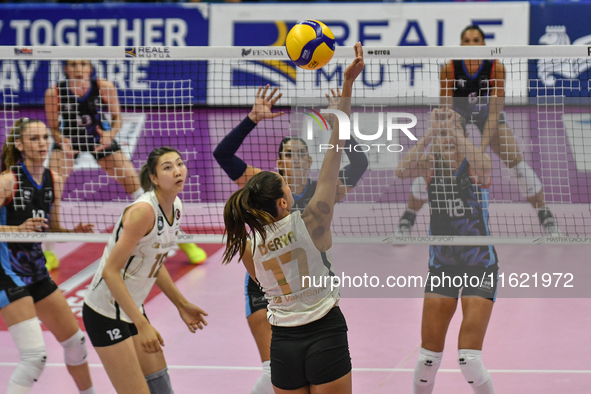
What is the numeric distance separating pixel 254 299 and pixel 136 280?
816 mm

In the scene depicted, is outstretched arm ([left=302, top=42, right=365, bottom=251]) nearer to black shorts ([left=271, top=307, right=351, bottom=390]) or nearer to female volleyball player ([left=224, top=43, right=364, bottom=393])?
female volleyball player ([left=224, top=43, right=364, bottom=393])

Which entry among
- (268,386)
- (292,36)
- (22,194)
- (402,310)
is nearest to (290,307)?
(268,386)

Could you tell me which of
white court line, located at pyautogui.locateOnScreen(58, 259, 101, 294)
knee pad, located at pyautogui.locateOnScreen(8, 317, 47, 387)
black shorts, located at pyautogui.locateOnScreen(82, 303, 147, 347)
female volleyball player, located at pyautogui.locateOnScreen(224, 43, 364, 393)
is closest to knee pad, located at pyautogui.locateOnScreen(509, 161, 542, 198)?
female volleyball player, located at pyautogui.locateOnScreen(224, 43, 364, 393)

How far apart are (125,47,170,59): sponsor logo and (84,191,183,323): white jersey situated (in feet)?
3.88

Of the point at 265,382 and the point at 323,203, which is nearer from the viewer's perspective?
the point at 323,203

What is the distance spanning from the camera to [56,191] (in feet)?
18.7

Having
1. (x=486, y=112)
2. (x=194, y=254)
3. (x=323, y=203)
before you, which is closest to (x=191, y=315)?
(x=323, y=203)

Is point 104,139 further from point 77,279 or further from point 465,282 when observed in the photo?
point 465,282

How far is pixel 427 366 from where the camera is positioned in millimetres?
4812

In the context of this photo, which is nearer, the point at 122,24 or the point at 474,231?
the point at 474,231

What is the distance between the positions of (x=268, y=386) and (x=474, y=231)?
182 cm

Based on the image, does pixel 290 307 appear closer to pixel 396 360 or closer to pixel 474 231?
pixel 474 231

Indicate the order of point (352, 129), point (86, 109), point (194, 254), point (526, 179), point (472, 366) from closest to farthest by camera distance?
point (472, 366), point (352, 129), point (526, 179), point (86, 109), point (194, 254)

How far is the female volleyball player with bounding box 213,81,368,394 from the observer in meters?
4.74
